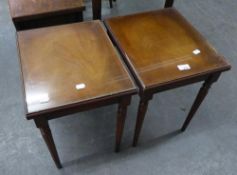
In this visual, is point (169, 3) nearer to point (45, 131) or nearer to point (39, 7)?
point (39, 7)

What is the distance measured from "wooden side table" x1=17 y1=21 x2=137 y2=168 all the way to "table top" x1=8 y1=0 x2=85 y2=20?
0.17 m

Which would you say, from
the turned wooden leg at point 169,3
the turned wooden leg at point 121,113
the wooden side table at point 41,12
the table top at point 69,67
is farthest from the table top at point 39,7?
the turned wooden leg at point 121,113

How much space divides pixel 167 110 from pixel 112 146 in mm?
442

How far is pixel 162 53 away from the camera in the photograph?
3.31 ft

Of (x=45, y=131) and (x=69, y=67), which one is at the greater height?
(x=69, y=67)

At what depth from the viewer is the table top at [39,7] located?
114 centimetres

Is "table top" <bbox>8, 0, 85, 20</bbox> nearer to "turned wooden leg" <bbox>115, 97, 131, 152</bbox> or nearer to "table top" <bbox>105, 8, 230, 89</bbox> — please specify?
"table top" <bbox>105, 8, 230, 89</bbox>

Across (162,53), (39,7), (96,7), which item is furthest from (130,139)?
(39,7)

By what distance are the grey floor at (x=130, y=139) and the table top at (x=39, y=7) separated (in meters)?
0.57

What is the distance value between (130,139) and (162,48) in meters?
0.59

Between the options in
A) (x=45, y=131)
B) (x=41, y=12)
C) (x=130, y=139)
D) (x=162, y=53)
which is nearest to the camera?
(x=45, y=131)

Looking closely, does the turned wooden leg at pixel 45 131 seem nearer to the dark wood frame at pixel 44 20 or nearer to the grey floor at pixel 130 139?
the grey floor at pixel 130 139

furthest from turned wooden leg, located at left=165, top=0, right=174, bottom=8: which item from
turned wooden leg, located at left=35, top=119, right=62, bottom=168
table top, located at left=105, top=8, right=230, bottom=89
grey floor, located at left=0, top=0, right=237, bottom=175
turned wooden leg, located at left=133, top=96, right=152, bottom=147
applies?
turned wooden leg, located at left=35, top=119, right=62, bottom=168

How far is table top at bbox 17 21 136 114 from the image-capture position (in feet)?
2.70
